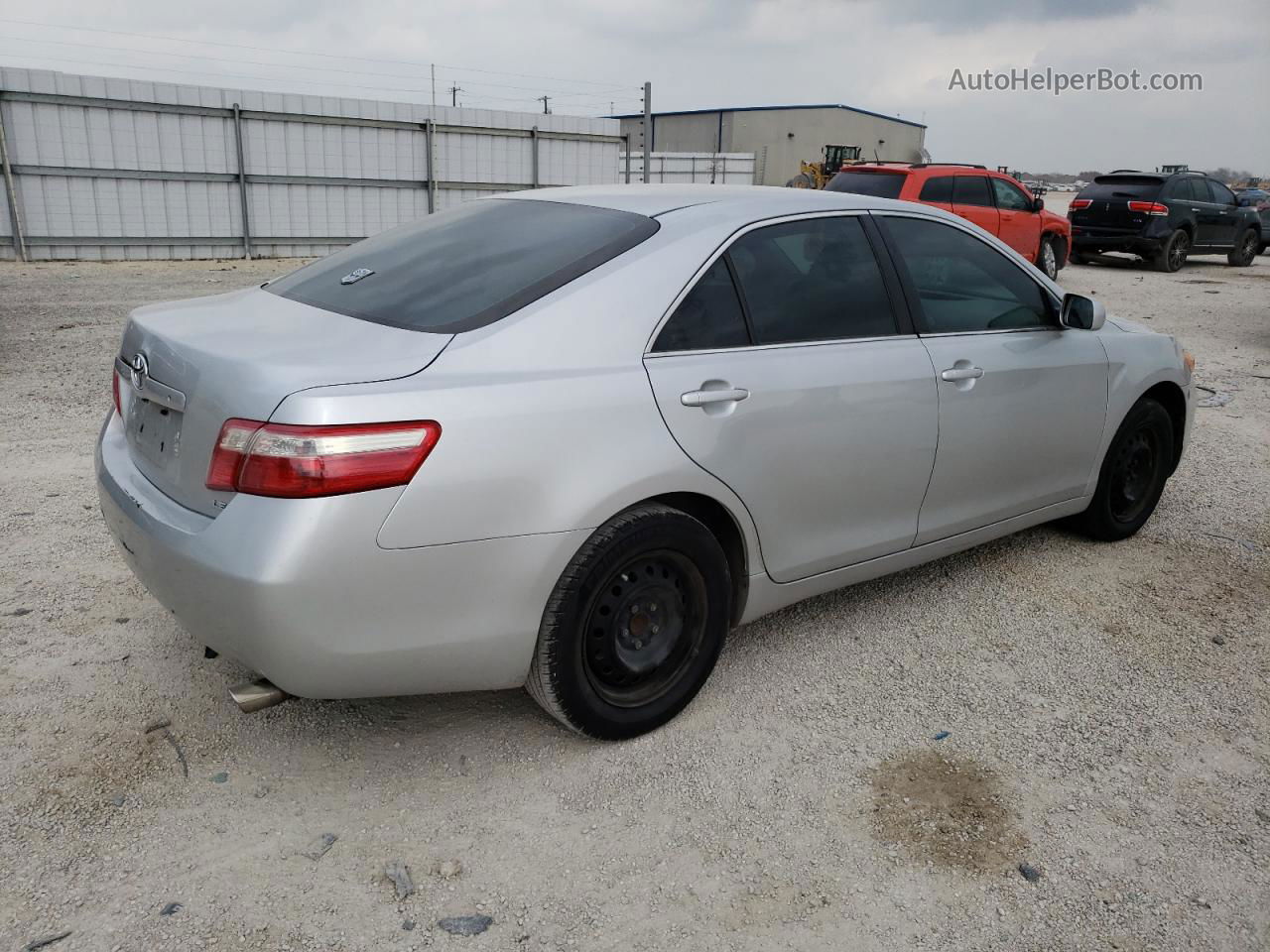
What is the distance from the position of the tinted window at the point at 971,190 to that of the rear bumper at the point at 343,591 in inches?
473

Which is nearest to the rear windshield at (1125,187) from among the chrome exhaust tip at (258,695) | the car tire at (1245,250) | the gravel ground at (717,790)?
the car tire at (1245,250)

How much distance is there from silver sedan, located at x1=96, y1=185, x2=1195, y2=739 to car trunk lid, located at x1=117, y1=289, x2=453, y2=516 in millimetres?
13

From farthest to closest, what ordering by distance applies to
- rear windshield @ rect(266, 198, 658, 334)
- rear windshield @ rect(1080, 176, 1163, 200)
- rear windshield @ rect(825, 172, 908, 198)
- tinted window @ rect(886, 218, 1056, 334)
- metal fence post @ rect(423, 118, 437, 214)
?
1. metal fence post @ rect(423, 118, 437, 214)
2. rear windshield @ rect(1080, 176, 1163, 200)
3. rear windshield @ rect(825, 172, 908, 198)
4. tinted window @ rect(886, 218, 1056, 334)
5. rear windshield @ rect(266, 198, 658, 334)

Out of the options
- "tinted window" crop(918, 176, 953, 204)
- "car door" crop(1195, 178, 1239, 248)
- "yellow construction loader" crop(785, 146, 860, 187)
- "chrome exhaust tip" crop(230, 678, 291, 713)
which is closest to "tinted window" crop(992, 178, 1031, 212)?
"tinted window" crop(918, 176, 953, 204)

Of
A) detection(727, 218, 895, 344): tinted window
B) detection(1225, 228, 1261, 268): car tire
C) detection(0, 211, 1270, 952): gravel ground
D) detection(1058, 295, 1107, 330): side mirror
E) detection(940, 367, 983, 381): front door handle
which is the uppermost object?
detection(727, 218, 895, 344): tinted window

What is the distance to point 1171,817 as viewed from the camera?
8.84ft

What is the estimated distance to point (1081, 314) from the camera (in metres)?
3.93

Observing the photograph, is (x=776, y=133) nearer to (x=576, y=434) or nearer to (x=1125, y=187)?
(x=1125, y=187)

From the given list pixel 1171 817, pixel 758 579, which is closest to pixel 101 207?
pixel 758 579

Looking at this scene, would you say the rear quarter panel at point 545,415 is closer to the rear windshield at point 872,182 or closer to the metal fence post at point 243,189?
the rear windshield at point 872,182

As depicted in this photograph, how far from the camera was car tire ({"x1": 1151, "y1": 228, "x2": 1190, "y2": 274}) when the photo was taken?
1736 cm

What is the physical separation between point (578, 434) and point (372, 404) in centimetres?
52

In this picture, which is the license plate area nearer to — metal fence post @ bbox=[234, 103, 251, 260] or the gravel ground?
the gravel ground

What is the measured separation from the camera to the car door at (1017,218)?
45.3 ft
